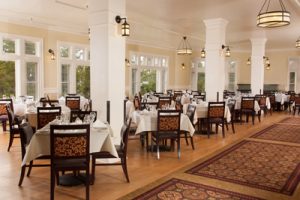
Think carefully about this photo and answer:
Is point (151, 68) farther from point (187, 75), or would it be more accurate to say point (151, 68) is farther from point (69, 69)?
point (69, 69)

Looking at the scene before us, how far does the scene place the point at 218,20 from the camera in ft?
31.2

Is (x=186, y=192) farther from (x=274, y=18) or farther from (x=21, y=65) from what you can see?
(x=21, y=65)

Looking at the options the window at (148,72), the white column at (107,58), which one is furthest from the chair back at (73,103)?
the window at (148,72)

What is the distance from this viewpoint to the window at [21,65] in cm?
1005

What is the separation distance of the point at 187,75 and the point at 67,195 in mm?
16154

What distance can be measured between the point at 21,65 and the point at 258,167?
8.49m

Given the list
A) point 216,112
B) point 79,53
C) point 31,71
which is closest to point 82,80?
point 79,53

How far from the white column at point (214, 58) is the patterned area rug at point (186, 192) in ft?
19.1

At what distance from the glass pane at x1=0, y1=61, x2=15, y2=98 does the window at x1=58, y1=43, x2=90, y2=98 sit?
180 centimetres

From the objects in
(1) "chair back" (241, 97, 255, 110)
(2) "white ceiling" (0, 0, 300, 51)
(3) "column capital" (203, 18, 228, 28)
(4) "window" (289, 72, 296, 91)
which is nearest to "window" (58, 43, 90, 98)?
(2) "white ceiling" (0, 0, 300, 51)

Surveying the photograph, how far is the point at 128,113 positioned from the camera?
8484 mm

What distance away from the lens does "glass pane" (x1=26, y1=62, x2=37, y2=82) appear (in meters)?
10.7

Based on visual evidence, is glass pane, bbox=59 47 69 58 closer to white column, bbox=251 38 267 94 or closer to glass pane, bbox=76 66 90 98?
glass pane, bbox=76 66 90 98

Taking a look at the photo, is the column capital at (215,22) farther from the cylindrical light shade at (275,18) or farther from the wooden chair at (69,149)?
the wooden chair at (69,149)
